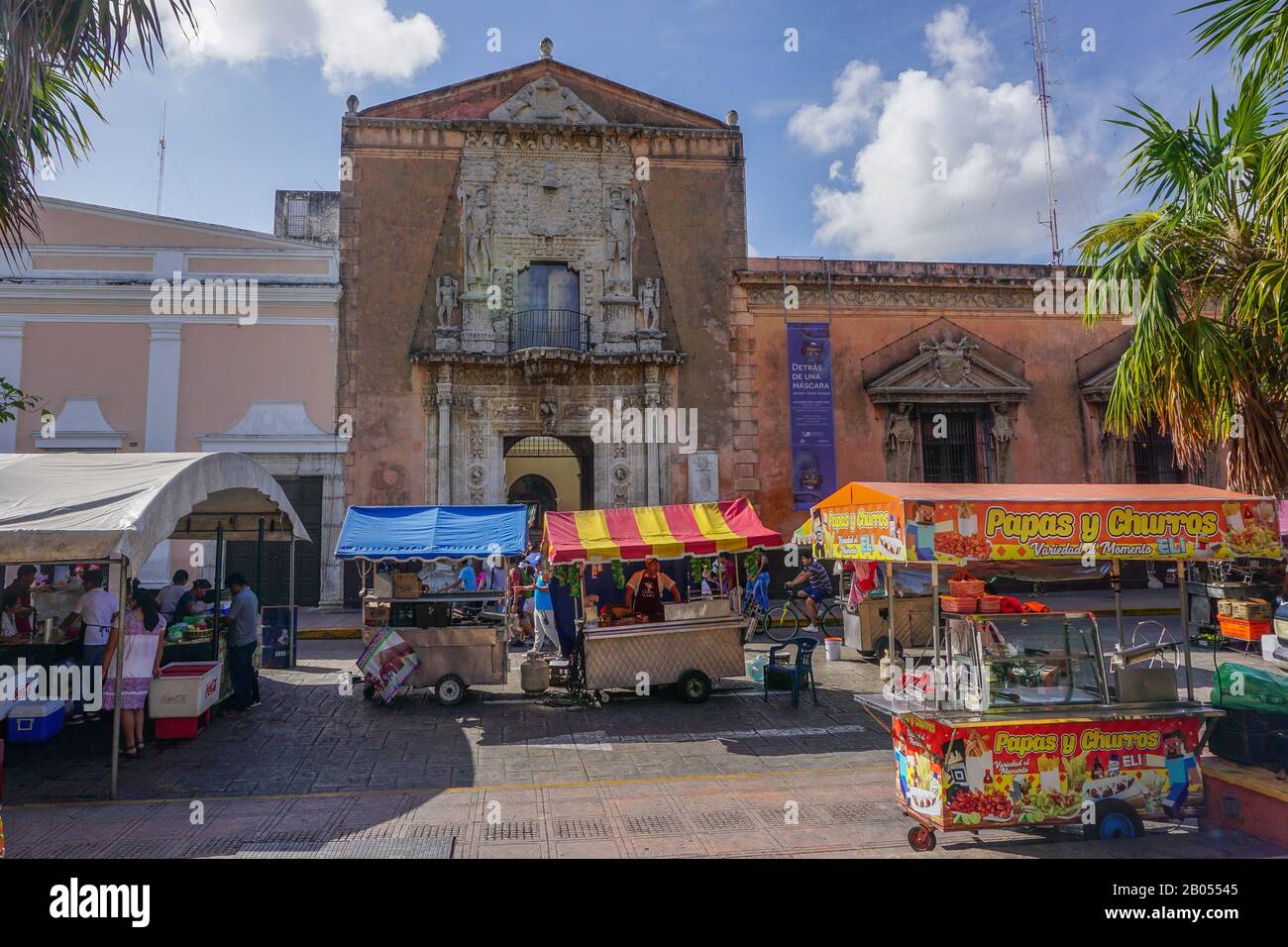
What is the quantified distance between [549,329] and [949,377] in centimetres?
1146

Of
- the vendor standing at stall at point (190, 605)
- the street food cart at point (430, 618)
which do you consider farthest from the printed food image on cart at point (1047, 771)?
the vendor standing at stall at point (190, 605)

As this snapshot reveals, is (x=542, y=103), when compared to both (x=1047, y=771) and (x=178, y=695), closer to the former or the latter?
(x=178, y=695)

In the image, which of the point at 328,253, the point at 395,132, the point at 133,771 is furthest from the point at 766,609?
the point at 395,132

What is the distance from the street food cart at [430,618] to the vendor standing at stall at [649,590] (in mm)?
1740

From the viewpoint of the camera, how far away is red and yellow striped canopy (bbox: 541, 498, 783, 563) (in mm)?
10953

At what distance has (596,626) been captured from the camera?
37.2 feet

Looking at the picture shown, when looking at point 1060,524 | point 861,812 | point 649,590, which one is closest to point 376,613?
point 649,590

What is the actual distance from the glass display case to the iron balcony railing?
1653cm

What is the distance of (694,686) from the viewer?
450 inches

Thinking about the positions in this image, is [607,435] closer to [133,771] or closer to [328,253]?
[328,253]

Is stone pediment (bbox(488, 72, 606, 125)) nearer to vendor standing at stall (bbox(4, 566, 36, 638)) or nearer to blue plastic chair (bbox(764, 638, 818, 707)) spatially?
vendor standing at stall (bbox(4, 566, 36, 638))

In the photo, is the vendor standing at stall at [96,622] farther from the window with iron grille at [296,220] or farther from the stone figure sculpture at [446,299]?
the window with iron grille at [296,220]

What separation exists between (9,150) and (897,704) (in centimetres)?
1034
